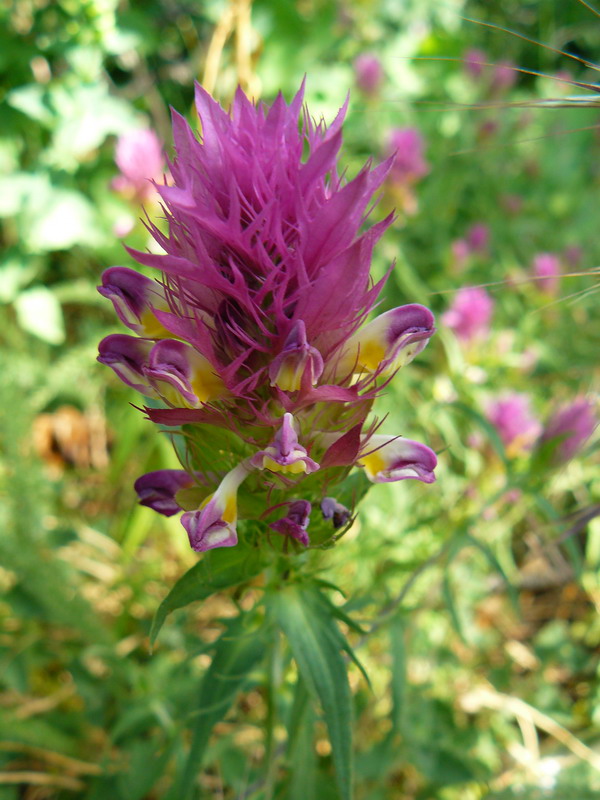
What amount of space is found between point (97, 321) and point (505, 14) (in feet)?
13.1

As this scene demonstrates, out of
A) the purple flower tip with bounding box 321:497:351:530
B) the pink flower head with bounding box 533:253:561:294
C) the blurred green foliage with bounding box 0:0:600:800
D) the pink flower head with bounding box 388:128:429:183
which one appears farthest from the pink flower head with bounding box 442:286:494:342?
the purple flower tip with bounding box 321:497:351:530

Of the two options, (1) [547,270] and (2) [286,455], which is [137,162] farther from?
(2) [286,455]

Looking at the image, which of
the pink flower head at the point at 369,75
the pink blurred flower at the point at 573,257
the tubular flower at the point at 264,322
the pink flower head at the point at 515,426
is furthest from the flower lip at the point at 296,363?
the pink flower head at the point at 369,75

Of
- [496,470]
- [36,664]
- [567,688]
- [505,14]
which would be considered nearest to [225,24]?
[496,470]

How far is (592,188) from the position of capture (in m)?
3.66

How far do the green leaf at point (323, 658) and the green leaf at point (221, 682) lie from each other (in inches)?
3.1

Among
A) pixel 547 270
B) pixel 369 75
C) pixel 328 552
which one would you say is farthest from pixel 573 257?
pixel 328 552

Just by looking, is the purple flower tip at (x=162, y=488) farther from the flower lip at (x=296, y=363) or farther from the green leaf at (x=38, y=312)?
the green leaf at (x=38, y=312)

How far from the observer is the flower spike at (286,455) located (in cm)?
78

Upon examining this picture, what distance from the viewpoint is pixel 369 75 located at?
3.16 metres

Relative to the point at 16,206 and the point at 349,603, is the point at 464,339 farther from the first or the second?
the point at 16,206

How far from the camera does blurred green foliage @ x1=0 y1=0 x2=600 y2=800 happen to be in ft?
4.97

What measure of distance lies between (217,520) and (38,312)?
1966 millimetres

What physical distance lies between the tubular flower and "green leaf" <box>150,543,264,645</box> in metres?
0.08
